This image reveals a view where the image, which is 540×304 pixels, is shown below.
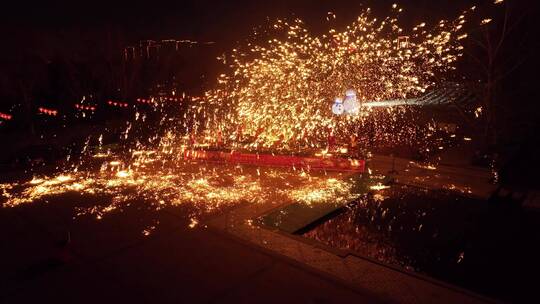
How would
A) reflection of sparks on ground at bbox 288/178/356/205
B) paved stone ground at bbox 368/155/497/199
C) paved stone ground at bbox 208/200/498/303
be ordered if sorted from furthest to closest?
paved stone ground at bbox 368/155/497/199, reflection of sparks on ground at bbox 288/178/356/205, paved stone ground at bbox 208/200/498/303

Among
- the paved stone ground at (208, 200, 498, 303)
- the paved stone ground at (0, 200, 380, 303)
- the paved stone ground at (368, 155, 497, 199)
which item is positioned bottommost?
the paved stone ground at (0, 200, 380, 303)

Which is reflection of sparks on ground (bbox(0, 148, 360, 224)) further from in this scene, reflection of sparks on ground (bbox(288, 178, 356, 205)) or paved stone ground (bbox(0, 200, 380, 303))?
paved stone ground (bbox(0, 200, 380, 303))

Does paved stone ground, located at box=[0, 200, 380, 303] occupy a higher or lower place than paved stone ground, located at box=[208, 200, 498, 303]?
lower

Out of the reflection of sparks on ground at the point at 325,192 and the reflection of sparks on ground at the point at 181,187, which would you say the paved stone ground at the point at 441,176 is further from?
→ the reflection of sparks on ground at the point at 181,187

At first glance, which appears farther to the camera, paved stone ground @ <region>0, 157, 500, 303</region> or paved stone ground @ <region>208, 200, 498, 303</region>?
paved stone ground @ <region>0, 157, 500, 303</region>

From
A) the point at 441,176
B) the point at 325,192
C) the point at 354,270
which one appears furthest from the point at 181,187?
the point at 441,176

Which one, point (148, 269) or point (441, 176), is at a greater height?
point (441, 176)

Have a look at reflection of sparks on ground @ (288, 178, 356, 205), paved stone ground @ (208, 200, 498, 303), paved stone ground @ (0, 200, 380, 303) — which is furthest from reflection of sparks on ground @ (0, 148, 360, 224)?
paved stone ground @ (208, 200, 498, 303)

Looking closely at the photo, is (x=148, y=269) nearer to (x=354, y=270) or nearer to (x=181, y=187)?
(x=354, y=270)

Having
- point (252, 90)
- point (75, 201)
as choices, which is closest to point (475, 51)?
point (252, 90)

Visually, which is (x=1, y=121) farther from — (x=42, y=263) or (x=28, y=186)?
(x=42, y=263)

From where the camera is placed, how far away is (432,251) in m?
6.98

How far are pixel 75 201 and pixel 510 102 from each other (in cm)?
1737

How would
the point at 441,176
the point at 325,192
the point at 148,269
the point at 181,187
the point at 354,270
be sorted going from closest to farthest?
the point at 354,270 → the point at 148,269 → the point at 325,192 → the point at 181,187 → the point at 441,176
